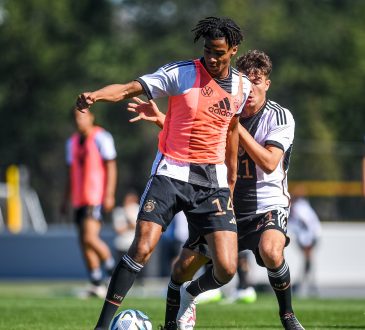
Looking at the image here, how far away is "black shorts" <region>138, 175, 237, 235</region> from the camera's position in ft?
27.2

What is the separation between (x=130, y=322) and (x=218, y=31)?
2.29m

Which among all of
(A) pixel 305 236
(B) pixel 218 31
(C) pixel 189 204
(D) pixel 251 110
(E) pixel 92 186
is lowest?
(A) pixel 305 236

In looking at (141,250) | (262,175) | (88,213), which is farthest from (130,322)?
(88,213)

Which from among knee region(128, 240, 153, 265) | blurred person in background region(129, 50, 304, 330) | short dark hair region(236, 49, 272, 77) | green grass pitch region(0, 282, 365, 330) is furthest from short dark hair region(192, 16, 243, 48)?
green grass pitch region(0, 282, 365, 330)

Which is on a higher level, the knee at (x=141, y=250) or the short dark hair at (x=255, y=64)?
the short dark hair at (x=255, y=64)

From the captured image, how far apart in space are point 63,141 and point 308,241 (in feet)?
83.7

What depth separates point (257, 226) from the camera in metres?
9.35

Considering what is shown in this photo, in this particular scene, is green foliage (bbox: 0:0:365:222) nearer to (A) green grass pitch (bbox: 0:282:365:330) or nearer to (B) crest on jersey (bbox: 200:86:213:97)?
(A) green grass pitch (bbox: 0:282:365:330)

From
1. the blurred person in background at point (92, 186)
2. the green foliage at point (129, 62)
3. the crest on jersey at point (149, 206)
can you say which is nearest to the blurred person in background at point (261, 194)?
the crest on jersey at point (149, 206)

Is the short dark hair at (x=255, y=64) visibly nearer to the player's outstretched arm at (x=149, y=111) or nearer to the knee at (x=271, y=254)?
the player's outstretched arm at (x=149, y=111)

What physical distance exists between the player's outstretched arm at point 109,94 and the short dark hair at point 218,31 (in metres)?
0.66

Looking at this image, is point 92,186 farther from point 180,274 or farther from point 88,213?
point 180,274

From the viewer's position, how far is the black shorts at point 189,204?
8.28m

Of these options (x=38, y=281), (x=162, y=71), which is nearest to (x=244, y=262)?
(x=162, y=71)
